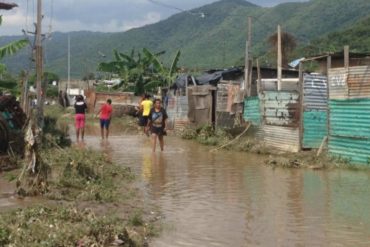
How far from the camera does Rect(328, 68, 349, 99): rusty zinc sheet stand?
13922mm

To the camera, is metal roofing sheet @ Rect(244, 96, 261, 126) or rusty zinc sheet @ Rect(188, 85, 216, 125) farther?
rusty zinc sheet @ Rect(188, 85, 216, 125)

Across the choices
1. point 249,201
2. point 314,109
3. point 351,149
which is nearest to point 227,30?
point 314,109

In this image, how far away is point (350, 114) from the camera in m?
13.7

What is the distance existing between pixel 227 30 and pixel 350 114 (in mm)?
78480

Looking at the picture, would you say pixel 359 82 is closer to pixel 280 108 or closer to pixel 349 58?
pixel 280 108

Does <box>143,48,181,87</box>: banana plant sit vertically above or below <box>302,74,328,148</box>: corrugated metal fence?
above

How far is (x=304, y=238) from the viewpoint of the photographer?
23.0ft

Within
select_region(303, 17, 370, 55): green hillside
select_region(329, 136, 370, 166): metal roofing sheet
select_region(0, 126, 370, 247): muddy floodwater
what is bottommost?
select_region(0, 126, 370, 247): muddy floodwater

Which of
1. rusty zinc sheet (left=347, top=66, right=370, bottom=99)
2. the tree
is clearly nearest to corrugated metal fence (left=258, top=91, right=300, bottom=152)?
rusty zinc sheet (left=347, top=66, right=370, bottom=99)

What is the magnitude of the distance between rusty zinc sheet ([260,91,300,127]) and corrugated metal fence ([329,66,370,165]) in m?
1.60

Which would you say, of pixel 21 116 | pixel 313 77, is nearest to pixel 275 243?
pixel 313 77

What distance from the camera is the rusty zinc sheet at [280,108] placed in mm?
15992

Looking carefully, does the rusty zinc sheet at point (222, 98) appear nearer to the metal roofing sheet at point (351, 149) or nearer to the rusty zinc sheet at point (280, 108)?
the rusty zinc sheet at point (280, 108)

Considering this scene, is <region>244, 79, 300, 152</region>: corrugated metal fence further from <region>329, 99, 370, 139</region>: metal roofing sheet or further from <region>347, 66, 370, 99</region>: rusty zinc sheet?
<region>347, 66, 370, 99</region>: rusty zinc sheet
